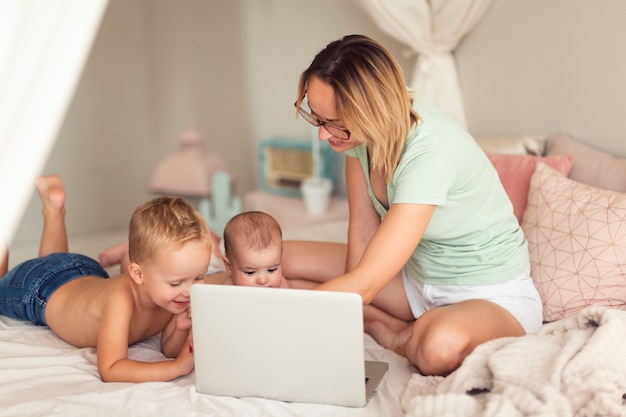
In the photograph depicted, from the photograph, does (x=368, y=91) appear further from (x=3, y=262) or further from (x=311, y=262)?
(x=3, y=262)

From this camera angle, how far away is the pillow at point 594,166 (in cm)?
218

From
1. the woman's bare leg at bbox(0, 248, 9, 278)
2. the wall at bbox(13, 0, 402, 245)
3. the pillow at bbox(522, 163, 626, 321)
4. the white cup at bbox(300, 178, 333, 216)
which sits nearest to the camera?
the pillow at bbox(522, 163, 626, 321)

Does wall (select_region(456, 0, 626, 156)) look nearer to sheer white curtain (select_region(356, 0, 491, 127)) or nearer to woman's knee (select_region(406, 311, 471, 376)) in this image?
sheer white curtain (select_region(356, 0, 491, 127))

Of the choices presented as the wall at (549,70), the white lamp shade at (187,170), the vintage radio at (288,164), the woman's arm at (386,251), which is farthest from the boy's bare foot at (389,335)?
the white lamp shade at (187,170)

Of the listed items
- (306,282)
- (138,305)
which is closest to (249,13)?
(306,282)

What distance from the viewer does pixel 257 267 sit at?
1960 millimetres

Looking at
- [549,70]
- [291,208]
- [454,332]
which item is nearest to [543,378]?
[454,332]

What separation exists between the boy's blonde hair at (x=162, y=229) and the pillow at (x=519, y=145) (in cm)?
113

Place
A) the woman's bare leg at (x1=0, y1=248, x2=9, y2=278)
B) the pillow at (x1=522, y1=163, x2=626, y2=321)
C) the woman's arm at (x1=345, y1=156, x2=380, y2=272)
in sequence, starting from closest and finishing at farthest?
the pillow at (x1=522, y1=163, x2=626, y2=321) < the woman's arm at (x1=345, y1=156, x2=380, y2=272) < the woman's bare leg at (x1=0, y1=248, x2=9, y2=278)

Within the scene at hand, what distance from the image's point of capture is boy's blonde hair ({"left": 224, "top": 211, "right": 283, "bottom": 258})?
1.95 m

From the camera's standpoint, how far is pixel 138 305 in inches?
75.7

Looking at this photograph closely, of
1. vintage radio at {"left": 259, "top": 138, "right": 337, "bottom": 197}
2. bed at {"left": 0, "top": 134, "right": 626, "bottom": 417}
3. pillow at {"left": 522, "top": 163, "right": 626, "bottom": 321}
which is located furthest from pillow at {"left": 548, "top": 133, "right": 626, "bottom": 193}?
vintage radio at {"left": 259, "top": 138, "right": 337, "bottom": 197}

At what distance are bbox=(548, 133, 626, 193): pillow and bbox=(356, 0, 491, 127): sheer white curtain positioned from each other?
0.54m

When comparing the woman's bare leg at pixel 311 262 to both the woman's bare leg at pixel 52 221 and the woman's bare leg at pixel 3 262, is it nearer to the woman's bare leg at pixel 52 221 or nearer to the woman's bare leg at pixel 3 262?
the woman's bare leg at pixel 52 221
